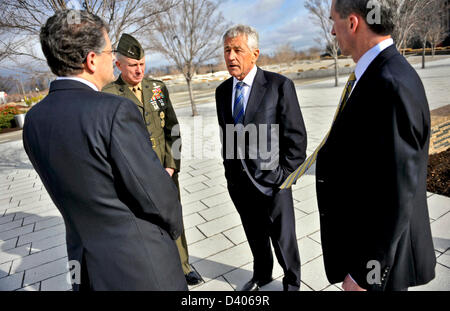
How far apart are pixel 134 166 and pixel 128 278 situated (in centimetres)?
61

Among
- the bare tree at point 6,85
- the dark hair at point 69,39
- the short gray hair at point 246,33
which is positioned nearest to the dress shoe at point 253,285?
the short gray hair at point 246,33

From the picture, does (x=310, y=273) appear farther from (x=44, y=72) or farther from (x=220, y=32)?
(x=220, y=32)

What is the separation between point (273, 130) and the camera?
241cm

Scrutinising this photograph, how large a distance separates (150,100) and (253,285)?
208 cm

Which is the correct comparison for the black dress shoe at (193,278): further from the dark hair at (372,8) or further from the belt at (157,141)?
the dark hair at (372,8)

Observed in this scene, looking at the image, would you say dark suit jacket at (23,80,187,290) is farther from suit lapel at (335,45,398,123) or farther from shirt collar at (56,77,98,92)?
suit lapel at (335,45,398,123)

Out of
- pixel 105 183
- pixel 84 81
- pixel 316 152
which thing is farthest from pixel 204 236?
pixel 84 81

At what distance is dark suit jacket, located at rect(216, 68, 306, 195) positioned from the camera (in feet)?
7.79

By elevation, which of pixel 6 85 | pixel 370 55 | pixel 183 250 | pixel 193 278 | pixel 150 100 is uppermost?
pixel 6 85

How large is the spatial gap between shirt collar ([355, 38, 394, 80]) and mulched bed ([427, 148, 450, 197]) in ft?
11.8

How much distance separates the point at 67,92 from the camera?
1299 mm

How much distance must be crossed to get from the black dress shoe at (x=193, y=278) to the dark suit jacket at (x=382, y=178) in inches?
66.6

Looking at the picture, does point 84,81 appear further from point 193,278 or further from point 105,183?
point 193,278

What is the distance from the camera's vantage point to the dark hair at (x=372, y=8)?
126 cm
